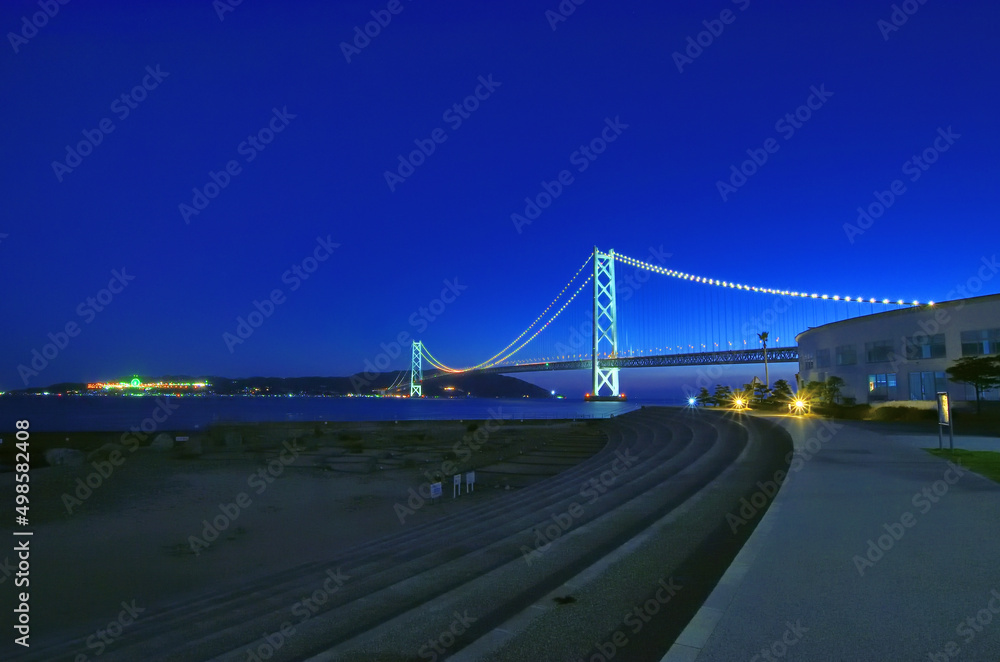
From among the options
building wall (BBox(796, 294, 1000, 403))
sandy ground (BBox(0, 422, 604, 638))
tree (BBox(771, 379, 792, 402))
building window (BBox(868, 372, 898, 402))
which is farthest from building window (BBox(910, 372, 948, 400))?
sandy ground (BBox(0, 422, 604, 638))

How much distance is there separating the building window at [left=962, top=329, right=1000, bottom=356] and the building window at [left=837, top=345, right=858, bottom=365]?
6580 millimetres

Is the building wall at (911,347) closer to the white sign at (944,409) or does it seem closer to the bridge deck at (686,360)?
the bridge deck at (686,360)

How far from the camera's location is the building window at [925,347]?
3117cm

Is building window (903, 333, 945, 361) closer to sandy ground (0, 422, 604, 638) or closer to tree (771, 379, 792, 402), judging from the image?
tree (771, 379, 792, 402)

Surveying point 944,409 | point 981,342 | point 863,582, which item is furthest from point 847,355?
point 863,582

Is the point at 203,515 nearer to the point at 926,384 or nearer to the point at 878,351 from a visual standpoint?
the point at 926,384

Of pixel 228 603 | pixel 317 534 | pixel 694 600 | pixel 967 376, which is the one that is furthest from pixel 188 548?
pixel 967 376

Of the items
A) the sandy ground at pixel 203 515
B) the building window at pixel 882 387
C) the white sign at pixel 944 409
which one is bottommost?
the sandy ground at pixel 203 515

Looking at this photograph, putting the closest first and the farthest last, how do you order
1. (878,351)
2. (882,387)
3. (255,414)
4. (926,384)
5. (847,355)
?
(926,384) → (882,387) → (878,351) → (847,355) → (255,414)

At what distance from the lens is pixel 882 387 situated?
112 ft

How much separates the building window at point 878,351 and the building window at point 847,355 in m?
1.09

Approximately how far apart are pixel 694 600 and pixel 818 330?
4177 centimetres

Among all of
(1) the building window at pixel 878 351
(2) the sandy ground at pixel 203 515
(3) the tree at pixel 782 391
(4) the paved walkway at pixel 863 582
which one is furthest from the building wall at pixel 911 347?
(4) the paved walkway at pixel 863 582

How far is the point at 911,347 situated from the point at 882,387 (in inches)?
109
